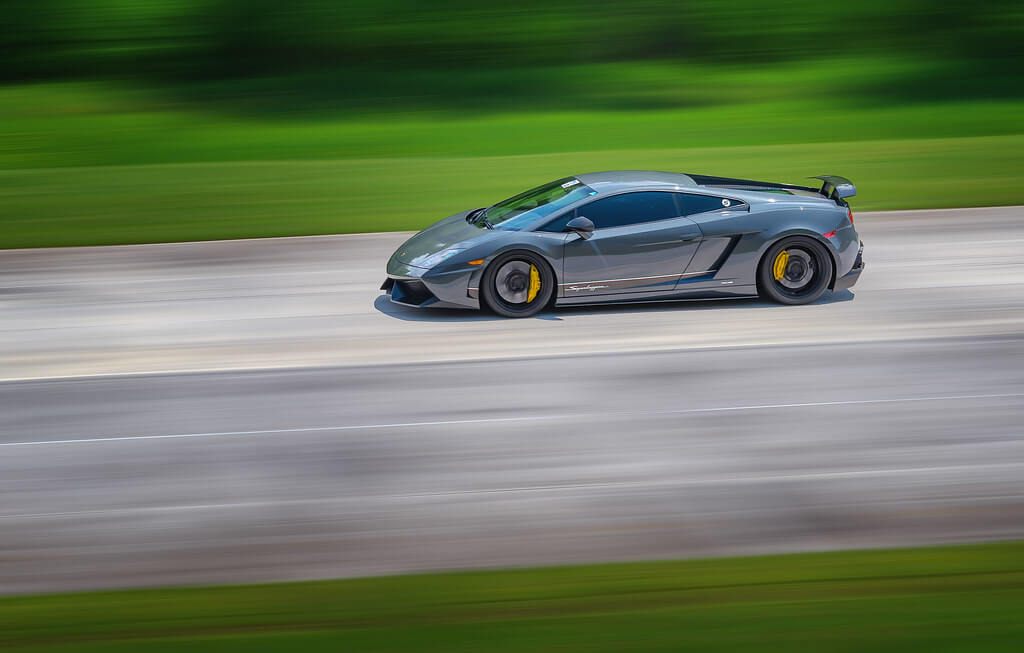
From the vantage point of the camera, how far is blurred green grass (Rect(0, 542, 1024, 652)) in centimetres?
437

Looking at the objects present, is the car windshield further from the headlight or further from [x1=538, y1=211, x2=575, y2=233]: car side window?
the headlight

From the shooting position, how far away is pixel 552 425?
7234 millimetres

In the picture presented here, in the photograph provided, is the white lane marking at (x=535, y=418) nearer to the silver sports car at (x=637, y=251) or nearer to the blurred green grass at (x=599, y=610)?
the blurred green grass at (x=599, y=610)

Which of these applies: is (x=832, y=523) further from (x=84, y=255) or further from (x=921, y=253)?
(x=84, y=255)

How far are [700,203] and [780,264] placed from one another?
3.15 feet

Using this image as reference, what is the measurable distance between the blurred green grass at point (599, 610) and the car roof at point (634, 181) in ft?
17.6

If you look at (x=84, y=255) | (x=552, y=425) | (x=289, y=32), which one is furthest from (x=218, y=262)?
(x=289, y=32)

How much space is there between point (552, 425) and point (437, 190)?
33.6 feet

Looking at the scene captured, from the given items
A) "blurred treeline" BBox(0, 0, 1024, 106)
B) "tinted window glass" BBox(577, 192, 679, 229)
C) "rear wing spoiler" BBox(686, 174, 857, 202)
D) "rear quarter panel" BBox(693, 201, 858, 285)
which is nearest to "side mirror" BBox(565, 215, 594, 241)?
"tinted window glass" BBox(577, 192, 679, 229)

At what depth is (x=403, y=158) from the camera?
21031mm

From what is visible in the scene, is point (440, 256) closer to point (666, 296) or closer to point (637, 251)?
point (637, 251)

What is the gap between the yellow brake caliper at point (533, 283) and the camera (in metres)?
9.84

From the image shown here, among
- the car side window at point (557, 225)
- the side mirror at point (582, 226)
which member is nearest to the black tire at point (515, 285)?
the car side window at point (557, 225)

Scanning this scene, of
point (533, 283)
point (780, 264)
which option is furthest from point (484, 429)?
point (780, 264)
